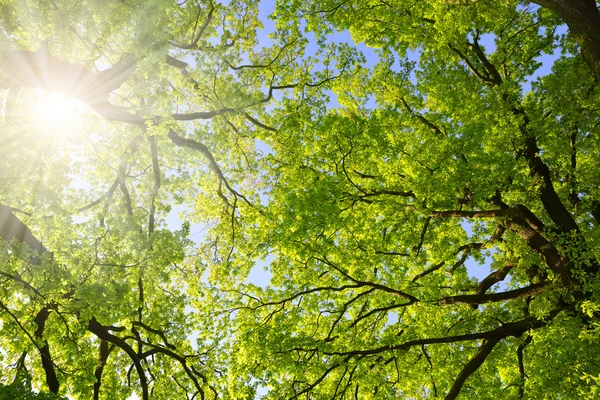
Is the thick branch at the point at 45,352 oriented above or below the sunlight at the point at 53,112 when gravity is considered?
below

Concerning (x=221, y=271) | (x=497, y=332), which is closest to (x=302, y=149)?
(x=221, y=271)

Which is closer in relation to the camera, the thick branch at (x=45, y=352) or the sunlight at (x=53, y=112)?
the thick branch at (x=45, y=352)

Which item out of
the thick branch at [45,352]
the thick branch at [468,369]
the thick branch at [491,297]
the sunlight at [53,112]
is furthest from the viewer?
the sunlight at [53,112]

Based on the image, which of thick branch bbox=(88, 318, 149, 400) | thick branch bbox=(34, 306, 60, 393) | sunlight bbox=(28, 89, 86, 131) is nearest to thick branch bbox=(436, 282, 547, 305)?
thick branch bbox=(88, 318, 149, 400)

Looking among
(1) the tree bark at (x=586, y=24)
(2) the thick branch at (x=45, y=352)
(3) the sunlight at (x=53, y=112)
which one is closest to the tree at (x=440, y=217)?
(1) the tree bark at (x=586, y=24)

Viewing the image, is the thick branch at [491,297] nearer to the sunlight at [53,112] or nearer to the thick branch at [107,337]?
the thick branch at [107,337]

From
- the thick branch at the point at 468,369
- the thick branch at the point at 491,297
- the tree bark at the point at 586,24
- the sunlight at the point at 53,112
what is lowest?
the thick branch at the point at 468,369

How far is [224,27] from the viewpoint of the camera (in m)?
12.7

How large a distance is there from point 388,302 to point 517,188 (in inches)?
199

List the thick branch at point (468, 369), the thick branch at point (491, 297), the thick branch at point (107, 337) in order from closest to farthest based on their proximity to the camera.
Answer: the thick branch at point (468, 369)
the thick branch at point (107, 337)
the thick branch at point (491, 297)

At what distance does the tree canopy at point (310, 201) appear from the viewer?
8.62 m

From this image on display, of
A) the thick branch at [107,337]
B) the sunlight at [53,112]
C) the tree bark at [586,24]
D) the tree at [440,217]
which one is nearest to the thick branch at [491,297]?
the tree at [440,217]

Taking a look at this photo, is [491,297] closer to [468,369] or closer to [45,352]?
[468,369]

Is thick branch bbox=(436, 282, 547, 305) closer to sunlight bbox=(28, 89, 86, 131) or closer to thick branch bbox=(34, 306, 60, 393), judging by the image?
thick branch bbox=(34, 306, 60, 393)
